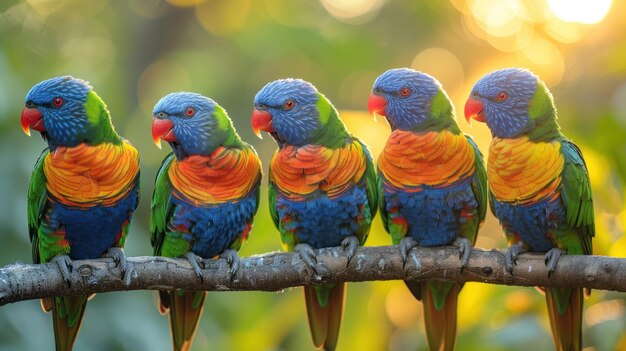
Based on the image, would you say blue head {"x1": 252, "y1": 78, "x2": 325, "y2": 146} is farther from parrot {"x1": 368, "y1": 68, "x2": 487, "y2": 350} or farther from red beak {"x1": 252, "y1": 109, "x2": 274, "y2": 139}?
parrot {"x1": 368, "y1": 68, "x2": 487, "y2": 350}

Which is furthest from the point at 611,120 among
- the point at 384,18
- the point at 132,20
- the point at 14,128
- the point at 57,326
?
the point at 132,20

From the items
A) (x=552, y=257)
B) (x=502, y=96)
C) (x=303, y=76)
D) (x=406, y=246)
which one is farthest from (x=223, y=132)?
(x=303, y=76)

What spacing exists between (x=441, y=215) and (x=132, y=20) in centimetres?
872

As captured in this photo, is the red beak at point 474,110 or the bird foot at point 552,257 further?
the red beak at point 474,110

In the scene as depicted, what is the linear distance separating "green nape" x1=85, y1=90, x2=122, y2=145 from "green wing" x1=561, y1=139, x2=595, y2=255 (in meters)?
2.09

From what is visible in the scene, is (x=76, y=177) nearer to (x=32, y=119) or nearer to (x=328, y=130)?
(x=32, y=119)

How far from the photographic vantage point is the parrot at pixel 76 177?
361 cm

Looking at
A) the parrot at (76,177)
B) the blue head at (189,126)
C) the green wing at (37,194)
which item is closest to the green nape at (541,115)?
the blue head at (189,126)

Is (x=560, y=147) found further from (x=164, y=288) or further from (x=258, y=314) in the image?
(x=258, y=314)

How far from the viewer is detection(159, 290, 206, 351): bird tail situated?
3.97m

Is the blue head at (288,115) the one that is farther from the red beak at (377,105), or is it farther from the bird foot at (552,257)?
the bird foot at (552,257)

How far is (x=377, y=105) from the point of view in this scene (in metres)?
3.88

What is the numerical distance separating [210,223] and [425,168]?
107 centimetres

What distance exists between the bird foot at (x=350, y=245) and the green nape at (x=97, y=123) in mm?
1187
